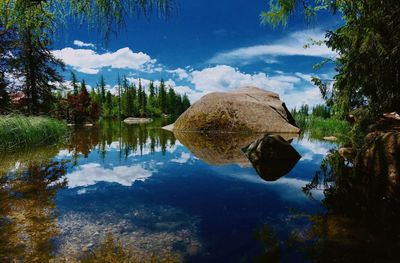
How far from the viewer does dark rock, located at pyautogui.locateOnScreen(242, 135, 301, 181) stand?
22.6 ft

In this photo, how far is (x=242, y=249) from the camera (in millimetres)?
2701

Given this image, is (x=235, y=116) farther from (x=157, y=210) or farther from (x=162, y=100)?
(x=162, y=100)

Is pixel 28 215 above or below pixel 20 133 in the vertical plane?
below

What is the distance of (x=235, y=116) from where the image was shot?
17672mm

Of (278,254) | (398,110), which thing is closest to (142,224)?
(278,254)

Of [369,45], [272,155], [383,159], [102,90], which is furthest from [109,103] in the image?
[383,159]

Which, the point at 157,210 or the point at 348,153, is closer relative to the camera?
the point at 157,210

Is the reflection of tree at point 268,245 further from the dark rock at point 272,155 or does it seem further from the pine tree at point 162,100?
the pine tree at point 162,100

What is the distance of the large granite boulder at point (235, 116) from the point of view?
17172mm

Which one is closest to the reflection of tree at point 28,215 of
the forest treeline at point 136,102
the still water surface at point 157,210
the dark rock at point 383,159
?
the still water surface at point 157,210

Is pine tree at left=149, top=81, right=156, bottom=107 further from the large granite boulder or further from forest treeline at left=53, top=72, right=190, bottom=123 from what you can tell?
the large granite boulder

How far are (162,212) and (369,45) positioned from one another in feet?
18.1

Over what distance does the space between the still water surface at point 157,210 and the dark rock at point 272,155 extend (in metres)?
0.44

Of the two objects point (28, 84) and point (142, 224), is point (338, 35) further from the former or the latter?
point (28, 84)
